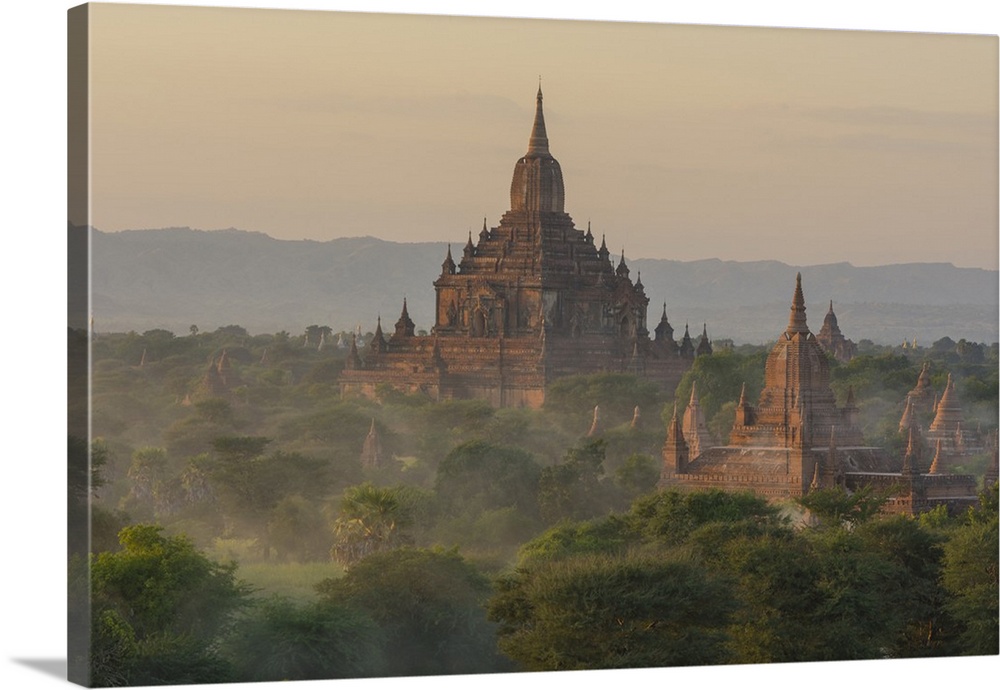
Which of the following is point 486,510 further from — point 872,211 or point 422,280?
point 872,211

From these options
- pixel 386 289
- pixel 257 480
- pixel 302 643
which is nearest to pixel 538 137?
pixel 386 289

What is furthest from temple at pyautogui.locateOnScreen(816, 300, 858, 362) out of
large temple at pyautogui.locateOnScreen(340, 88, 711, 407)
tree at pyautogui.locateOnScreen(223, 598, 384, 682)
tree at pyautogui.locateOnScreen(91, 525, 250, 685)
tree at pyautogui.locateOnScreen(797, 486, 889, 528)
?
tree at pyautogui.locateOnScreen(91, 525, 250, 685)

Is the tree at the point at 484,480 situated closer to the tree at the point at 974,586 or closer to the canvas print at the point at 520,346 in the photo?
the canvas print at the point at 520,346

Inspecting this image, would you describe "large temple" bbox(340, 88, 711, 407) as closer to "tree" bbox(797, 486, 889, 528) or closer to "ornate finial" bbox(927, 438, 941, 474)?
"tree" bbox(797, 486, 889, 528)

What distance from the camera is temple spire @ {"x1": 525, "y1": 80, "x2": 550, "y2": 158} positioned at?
74.6 ft

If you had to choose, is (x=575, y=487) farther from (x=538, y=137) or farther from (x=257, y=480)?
(x=538, y=137)

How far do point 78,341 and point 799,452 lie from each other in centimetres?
730

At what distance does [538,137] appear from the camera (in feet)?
75.3

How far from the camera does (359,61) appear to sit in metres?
22.2

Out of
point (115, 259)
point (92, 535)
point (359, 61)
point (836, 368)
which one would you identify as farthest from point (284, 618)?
point (836, 368)

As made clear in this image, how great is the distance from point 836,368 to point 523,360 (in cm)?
291

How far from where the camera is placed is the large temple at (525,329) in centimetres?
2361

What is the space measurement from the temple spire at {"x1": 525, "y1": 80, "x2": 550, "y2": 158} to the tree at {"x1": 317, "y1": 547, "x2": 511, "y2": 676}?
3.53m

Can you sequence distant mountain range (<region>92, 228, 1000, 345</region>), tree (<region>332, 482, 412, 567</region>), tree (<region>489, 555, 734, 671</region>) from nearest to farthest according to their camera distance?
1. tree (<region>489, 555, 734, 671</region>)
2. distant mountain range (<region>92, 228, 1000, 345</region>)
3. tree (<region>332, 482, 412, 567</region>)
